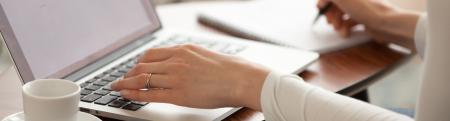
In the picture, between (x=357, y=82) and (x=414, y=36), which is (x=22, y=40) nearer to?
(x=357, y=82)

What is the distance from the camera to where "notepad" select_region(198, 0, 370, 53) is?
120 centimetres

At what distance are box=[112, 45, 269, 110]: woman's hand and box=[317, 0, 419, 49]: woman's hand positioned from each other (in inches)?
14.5

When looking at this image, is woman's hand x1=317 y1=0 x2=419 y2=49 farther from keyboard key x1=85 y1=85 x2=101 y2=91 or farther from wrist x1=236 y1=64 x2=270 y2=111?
keyboard key x1=85 y1=85 x2=101 y2=91

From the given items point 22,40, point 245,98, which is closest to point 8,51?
point 22,40

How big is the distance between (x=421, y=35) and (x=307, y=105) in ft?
1.32

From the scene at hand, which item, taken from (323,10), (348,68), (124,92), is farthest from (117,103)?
(323,10)

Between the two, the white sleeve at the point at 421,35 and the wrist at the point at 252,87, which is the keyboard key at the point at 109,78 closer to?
the wrist at the point at 252,87

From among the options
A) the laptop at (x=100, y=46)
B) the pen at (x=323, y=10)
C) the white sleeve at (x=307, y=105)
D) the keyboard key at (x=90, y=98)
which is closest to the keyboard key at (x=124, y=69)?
the laptop at (x=100, y=46)

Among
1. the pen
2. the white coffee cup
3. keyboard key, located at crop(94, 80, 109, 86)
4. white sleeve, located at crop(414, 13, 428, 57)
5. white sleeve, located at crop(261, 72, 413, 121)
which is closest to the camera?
the white coffee cup

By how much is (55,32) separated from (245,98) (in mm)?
283

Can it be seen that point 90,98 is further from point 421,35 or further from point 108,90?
point 421,35

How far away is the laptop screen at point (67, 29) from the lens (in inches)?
36.2

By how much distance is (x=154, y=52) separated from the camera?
96 centimetres

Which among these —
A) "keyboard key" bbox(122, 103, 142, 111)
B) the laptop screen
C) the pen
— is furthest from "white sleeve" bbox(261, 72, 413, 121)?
the pen
